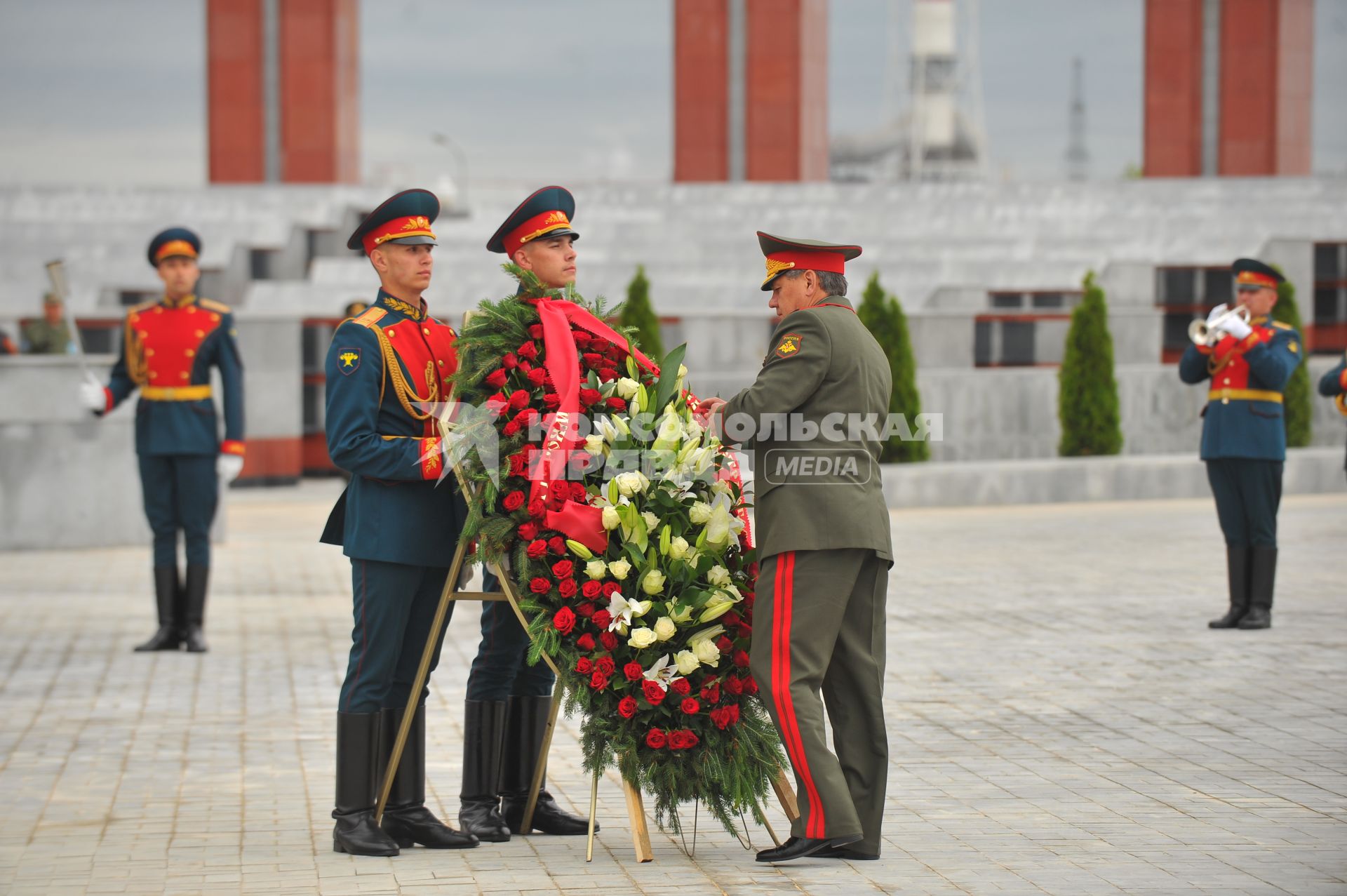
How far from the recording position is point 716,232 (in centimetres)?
2561

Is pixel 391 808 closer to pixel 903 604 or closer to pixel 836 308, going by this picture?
pixel 836 308

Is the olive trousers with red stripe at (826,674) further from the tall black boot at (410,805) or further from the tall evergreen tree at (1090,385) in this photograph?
the tall evergreen tree at (1090,385)

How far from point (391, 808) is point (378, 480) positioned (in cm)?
108

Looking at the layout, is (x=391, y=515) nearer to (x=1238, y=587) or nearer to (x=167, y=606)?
(x=167, y=606)

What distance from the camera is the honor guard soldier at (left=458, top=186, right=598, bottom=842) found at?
5461mm

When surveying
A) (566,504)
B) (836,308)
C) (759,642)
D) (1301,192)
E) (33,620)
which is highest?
(1301,192)

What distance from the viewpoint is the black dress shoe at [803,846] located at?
5.12 m

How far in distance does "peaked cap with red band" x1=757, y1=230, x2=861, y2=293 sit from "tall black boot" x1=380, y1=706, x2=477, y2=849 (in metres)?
1.82

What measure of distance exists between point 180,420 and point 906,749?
4.64 metres

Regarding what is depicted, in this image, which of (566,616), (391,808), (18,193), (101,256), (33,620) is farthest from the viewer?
(18,193)

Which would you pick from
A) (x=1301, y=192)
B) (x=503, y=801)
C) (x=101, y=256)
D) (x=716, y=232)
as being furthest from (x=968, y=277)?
(x=503, y=801)

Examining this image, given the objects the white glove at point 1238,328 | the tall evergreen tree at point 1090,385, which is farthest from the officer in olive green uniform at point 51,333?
the white glove at point 1238,328

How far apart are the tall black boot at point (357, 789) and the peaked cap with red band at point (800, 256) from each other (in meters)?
1.91

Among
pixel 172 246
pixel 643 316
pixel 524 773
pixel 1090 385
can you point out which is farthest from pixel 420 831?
pixel 1090 385
